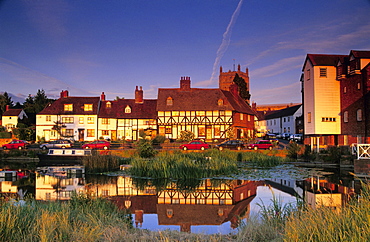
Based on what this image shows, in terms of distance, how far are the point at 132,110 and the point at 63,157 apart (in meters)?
29.3

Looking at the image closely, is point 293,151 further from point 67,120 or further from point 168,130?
point 67,120

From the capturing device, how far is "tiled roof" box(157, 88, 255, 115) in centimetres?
5731

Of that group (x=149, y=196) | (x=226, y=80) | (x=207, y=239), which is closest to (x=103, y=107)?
(x=149, y=196)

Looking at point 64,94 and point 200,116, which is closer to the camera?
point 200,116

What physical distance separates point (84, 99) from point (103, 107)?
432 centimetres

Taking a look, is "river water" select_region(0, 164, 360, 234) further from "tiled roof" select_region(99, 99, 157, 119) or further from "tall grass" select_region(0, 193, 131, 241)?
"tiled roof" select_region(99, 99, 157, 119)

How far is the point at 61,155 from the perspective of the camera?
3534 cm

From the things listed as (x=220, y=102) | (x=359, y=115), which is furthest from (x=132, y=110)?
(x=359, y=115)

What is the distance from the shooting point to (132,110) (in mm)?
63844

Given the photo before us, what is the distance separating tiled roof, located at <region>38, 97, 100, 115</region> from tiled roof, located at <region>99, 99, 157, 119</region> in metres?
1.51

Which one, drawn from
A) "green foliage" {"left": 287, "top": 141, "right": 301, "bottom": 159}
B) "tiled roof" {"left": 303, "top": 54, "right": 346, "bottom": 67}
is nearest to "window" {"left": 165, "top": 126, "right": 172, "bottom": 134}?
"green foliage" {"left": 287, "top": 141, "right": 301, "bottom": 159}

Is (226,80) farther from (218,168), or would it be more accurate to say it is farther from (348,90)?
(218,168)

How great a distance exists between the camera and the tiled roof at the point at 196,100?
188 ft

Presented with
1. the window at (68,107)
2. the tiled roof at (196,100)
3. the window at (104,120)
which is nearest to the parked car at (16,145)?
the window at (68,107)
